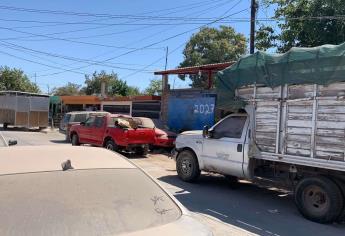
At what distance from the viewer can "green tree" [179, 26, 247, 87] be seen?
Answer: 46.6 metres

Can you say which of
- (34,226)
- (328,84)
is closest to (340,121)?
(328,84)

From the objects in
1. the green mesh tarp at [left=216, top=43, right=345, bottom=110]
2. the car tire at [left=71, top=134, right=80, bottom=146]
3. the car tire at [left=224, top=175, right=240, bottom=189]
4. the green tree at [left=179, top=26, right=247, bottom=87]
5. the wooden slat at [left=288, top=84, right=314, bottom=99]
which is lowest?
the car tire at [left=224, top=175, right=240, bottom=189]

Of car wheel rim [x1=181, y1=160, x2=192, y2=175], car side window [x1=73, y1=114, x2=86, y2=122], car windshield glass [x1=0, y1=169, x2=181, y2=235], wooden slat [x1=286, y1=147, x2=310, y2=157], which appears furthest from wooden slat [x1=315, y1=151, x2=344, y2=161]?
car side window [x1=73, y1=114, x2=86, y2=122]

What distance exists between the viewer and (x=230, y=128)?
11.2 m

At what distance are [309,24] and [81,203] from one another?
16.4 meters

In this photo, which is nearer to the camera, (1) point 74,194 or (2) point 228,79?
(1) point 74,194

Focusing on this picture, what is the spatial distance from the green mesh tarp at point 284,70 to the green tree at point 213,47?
116 ft

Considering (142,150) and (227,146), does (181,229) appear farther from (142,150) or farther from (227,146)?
(142,150)

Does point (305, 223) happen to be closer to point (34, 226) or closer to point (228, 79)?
point (228, 79)

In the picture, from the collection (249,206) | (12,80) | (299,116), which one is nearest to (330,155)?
(299,116)

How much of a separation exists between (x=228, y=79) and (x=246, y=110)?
0.94 meters

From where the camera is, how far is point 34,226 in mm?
3105

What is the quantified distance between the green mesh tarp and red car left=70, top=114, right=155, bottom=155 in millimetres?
7502

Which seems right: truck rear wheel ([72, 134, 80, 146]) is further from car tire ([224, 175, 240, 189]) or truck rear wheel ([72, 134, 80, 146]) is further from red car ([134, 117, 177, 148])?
car tire ([224, 175, 240, 189])
